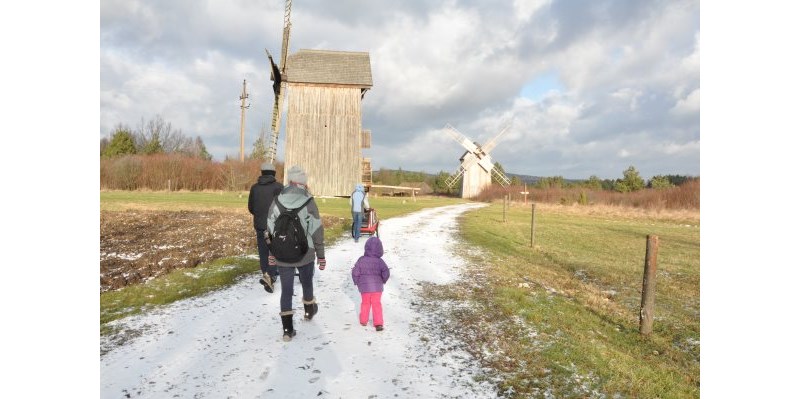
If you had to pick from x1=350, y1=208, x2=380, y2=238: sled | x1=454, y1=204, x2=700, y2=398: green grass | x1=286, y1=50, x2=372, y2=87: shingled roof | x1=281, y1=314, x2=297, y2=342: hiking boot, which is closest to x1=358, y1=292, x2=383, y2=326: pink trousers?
x1=281, y1=314, x2=297, y2=342: hiking boot

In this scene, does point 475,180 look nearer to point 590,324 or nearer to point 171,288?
point 590,324

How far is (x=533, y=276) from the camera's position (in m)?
9.68

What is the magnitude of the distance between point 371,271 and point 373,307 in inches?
20.0

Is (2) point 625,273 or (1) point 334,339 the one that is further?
(2) point 625,273

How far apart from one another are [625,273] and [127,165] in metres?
64.6

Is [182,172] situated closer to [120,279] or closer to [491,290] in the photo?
[120,279]

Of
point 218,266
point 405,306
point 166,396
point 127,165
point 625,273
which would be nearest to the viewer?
point 166,396

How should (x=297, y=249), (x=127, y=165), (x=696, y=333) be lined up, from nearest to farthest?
(x=297, y=249)
(x=696, y=333)
(x=127, y=165)

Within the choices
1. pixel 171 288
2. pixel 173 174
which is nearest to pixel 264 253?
pixel 171 288

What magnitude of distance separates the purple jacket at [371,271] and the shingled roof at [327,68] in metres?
29.0

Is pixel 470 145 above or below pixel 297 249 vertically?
above

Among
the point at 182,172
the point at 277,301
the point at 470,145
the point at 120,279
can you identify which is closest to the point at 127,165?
the point at 182,172

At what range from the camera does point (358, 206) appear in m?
13.0

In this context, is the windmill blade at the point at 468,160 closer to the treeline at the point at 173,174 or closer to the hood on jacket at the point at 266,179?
the treeline at the point at 173,174
